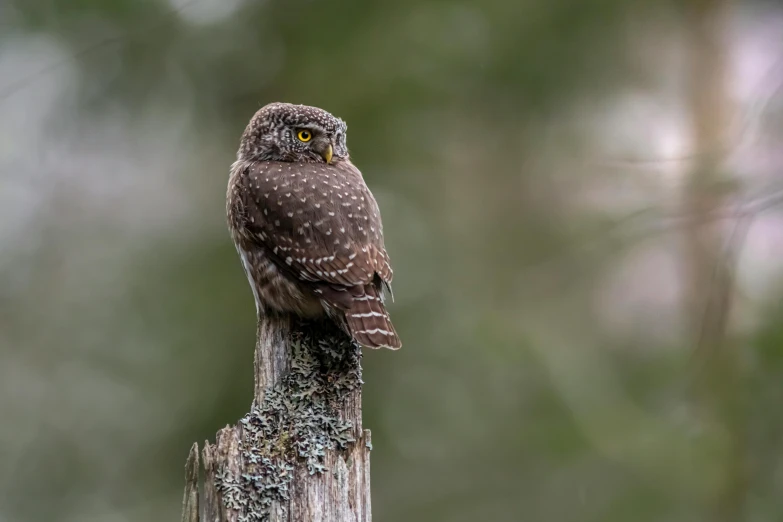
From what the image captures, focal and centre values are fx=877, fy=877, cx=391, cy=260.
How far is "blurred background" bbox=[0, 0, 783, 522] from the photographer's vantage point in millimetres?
5590

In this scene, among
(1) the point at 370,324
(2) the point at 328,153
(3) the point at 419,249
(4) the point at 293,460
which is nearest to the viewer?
(4) the point at 293,460

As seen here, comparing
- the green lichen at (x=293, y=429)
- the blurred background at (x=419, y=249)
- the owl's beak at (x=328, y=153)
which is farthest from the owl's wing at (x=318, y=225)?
the blurred background at (x=419, y=249)

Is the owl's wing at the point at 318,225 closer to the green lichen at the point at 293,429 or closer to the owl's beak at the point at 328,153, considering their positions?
the owl's beak at the point at 328,153

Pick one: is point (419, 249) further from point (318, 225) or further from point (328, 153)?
point (318, 225)

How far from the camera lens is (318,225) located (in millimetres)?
3729

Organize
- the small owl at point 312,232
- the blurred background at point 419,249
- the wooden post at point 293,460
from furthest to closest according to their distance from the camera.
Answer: the blurred background at point 419,249 < the small owl at point 312,232 < the wooden post at point 293,460

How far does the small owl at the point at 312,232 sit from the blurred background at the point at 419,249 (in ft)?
5.61

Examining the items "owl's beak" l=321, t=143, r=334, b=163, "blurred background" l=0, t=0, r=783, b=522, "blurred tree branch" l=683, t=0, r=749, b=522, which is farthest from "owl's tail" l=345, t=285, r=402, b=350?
"blurred background" l=0, t=0, r=783, b=522

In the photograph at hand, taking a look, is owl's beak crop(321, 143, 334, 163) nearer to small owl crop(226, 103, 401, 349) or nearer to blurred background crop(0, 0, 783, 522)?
small owl crop(226, 103, 401, 349)

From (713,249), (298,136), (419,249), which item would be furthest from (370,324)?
(713,249)

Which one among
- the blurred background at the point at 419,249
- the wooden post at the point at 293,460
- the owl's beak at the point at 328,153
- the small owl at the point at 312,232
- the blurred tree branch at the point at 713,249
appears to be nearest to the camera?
the wooden post at the point at 293,460

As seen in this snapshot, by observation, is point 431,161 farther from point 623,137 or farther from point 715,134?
point 715,134

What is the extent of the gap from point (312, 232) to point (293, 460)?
4.29 feet

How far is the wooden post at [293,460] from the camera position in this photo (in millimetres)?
2535
